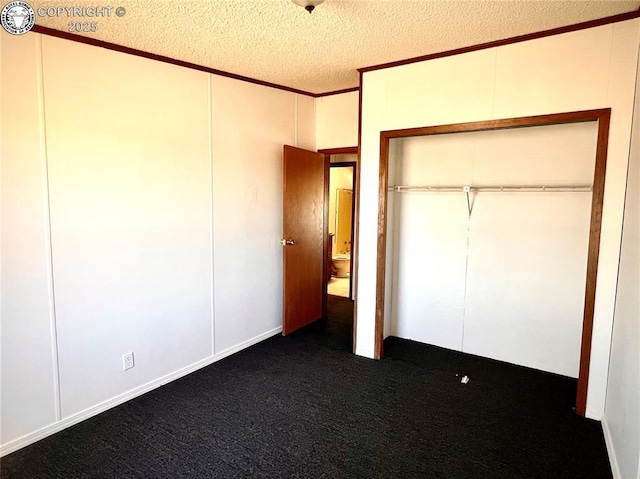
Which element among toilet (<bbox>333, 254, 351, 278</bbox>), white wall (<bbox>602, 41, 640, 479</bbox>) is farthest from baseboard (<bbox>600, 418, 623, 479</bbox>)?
toilet (<bbox>333, 254, 351, 278</bbox>)

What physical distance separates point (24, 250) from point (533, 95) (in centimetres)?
345

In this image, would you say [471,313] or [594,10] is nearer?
[594,10]

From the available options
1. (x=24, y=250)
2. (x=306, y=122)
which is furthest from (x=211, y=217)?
(x=306, y=122)

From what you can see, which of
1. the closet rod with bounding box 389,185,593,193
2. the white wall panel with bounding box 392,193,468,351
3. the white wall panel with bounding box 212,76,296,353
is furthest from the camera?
the white wall panel with bounding box 392,193,468,351

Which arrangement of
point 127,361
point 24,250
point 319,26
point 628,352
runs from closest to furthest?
point 628,352, point 24,250, point 319,26, point 127,361

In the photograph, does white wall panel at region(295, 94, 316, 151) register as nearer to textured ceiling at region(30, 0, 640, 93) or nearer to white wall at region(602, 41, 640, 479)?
textured ceiling at region(30, 0, 640, 93)

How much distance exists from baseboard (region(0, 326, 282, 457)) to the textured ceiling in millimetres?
2480

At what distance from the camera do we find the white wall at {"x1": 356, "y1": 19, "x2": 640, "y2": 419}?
7.96ft

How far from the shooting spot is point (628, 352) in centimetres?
205

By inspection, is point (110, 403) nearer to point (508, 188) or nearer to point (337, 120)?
point (337, 120)

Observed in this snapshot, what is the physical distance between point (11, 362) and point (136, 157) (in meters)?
1.51

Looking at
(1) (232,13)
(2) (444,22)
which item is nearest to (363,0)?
(2) (444,22)

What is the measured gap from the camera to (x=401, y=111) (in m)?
3.24

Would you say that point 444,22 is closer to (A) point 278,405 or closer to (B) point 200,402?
(A) point 278,405
